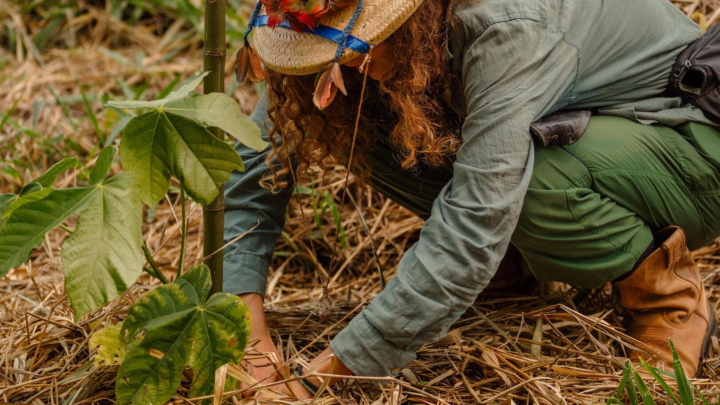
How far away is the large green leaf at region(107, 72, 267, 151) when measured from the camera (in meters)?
0.83

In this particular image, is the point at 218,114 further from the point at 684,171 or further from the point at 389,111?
the point at 684,171

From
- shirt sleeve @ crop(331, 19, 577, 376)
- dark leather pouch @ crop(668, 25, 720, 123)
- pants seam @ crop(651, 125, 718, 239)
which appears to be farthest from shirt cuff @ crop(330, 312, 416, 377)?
dark leather pouch @ crop(668, 25, 720, 123)

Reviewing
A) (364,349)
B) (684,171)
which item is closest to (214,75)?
(364,349)

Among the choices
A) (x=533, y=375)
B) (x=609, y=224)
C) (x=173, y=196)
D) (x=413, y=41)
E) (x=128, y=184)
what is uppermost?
(x=413, y=41)

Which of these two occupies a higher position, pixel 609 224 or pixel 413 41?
pixel 413 41

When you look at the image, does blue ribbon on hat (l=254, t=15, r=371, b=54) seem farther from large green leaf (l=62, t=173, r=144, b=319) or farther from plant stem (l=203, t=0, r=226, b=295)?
large green leaf (l=62, t=173, r=144, b=319)

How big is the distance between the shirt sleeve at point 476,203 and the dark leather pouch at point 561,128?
43 millimetres

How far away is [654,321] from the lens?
129 cm

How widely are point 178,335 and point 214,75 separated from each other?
1.17ft

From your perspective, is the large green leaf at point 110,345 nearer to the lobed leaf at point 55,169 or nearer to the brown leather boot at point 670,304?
the lobed leaf at point 55,169

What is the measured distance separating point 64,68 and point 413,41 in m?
1.99

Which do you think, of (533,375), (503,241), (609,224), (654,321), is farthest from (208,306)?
(654,321)

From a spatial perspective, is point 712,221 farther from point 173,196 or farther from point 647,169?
point 173,196

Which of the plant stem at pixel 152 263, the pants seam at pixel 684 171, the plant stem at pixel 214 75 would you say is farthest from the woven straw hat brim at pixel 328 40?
the pants seam at pixel 684 171
